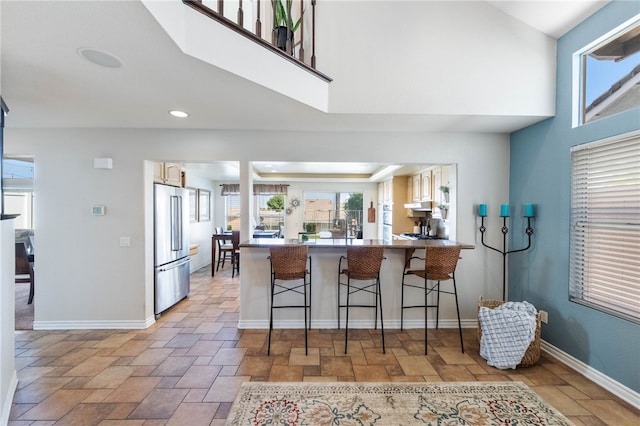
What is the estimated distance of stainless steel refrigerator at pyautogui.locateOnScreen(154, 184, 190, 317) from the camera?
377 centimetres

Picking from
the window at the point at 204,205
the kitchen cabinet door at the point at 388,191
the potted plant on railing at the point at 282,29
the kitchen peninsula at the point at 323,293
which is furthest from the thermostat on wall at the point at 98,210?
the kitchen cabinet door at the point at 388,191

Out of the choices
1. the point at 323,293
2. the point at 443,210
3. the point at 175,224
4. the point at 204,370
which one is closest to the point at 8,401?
the point at 204,370

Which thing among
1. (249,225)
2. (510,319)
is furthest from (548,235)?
(249,225)

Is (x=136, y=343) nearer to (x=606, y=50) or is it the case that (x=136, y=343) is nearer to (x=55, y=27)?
(x=55, y=27)

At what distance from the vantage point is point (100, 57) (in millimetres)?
1847

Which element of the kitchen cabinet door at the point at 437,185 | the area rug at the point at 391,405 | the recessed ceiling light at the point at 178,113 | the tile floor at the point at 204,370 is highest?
the recessed ceiling light at the point at 178,113

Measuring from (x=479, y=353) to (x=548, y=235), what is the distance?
139 cm

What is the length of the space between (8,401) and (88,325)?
5.11 feet

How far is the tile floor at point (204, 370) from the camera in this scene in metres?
2.08

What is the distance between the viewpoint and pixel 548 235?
2.92 m

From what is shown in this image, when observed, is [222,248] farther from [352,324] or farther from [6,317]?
[6,317]

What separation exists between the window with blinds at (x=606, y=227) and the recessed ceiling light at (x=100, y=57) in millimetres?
3705

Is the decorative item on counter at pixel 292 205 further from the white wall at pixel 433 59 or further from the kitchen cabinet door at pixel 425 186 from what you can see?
the white wall at pixel 433 59

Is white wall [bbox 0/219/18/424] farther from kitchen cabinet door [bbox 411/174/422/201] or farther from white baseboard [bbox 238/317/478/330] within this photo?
kitchen cabinet door [bbox 411/174/422/201]
